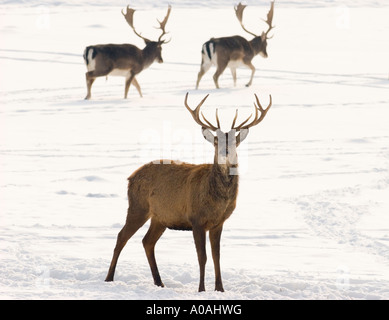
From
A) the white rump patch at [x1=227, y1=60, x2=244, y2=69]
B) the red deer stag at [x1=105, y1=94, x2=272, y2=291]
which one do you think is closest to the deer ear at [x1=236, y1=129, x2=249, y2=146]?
the red deer stag at [x1=105, y1=94, x2=272, y2=291]

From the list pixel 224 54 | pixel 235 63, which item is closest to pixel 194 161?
pixel 224 54

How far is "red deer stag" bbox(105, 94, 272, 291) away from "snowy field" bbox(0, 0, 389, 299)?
0.37 meters

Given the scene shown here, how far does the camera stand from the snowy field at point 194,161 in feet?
26.9

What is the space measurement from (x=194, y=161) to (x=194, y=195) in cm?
715

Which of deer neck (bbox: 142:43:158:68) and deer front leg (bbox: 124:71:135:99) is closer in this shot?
deer front leg (bbox: 124:71:135:99)

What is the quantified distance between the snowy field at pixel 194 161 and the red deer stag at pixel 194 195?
375 millimetres

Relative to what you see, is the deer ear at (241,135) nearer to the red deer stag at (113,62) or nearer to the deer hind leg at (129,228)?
the deer hind leg at (129,228)

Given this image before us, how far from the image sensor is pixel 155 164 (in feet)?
26.1

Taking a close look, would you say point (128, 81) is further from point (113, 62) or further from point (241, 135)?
point (241, 135)

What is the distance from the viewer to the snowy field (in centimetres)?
821

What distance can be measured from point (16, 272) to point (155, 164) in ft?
4.99

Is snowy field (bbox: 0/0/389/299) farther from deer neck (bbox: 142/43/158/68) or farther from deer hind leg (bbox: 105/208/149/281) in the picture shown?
deer neck (bbox: 142/43/158/68)
